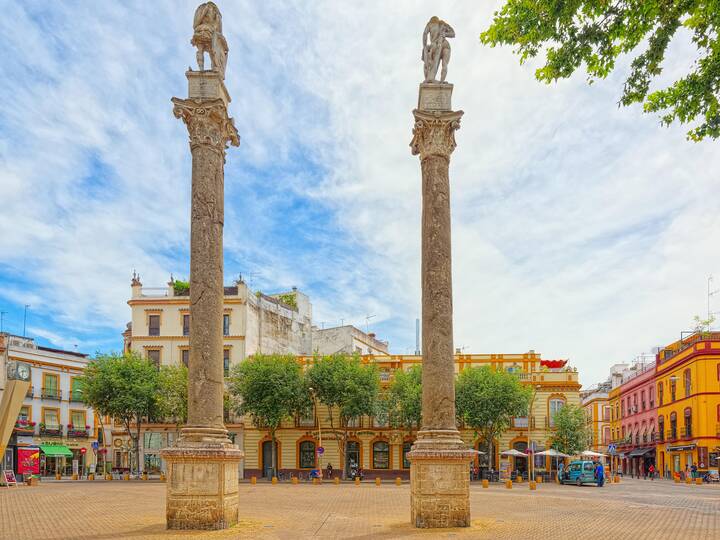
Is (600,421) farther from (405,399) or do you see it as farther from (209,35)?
(209,35)

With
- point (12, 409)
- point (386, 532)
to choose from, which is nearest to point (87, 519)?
point (386, 532)

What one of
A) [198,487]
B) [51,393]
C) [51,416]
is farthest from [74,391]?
[198,487]

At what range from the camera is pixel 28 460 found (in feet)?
168

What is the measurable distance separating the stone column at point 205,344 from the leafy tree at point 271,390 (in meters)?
32.4

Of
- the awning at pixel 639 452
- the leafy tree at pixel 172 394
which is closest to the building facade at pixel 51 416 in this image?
the leafy tree at pixel 172 394

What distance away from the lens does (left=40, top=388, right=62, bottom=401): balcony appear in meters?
58.5

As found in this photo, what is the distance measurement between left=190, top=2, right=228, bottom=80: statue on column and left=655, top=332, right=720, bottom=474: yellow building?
46.9 meters

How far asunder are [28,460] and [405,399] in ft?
82.4

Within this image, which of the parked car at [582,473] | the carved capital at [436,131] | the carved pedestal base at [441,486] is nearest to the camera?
the carved pedestal base at [441,486]

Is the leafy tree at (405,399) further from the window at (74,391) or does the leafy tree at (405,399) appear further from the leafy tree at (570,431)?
the window at (74,391)

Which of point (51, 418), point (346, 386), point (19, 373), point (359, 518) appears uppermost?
point (19, 373)

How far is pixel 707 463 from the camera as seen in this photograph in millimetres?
53938

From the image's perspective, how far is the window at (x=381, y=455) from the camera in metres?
55.2

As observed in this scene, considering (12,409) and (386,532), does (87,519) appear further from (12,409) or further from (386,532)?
(12,409)
